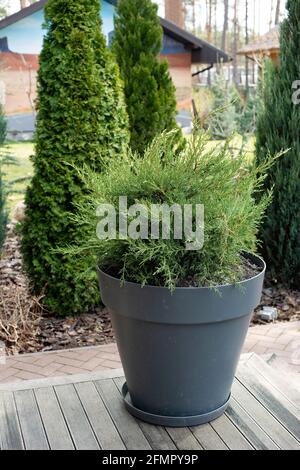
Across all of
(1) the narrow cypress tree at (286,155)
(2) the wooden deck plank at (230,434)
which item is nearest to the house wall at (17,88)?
(1) the narrow cypress tree at (286,155)

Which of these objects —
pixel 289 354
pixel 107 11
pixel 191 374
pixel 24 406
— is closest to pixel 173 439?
pixel 191 374

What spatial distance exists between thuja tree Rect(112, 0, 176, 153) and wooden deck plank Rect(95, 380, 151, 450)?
3.71m

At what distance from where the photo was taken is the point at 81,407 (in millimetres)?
2424

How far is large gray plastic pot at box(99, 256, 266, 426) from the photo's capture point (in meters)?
2.13

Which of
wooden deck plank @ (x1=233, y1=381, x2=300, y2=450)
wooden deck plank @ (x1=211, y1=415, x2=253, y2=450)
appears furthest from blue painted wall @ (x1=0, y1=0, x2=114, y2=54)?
wooden deck plank @ (x1=211, y1=415, x2=253, y2=450)

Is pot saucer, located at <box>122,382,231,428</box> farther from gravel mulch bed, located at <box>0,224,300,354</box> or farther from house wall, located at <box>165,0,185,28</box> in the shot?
house wall, located at <box>165,0,185,28</box>

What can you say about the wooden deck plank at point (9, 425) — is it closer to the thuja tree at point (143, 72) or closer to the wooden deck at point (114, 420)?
the wooden deck at point (114, 420)

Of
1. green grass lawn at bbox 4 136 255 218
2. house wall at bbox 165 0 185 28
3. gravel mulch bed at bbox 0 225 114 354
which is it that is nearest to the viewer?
gravel mulch bed at bbox 0 225 114 354

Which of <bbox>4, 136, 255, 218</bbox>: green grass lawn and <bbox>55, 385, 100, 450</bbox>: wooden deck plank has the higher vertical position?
<bbox>55, 385, 100, 450</bbox>: wooden deck plank

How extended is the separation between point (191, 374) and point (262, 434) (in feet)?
1.21

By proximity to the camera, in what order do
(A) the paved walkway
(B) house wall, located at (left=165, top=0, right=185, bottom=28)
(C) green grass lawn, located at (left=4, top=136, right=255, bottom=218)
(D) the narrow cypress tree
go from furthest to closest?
(B) house wall, located at (left=165, top=0, right=185, bottom=28), (C) green grass lawn, located at (left=4, top=136, right=255, bottom=218), (D) the narrow cypress tree, (A) the paved walkway

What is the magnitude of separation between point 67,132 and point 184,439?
2577 mm

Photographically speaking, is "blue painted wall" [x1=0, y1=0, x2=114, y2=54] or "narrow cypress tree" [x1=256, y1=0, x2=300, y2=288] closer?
"narrow cypress tree" [x1=256, y1=0, x2=300, y2=288]
